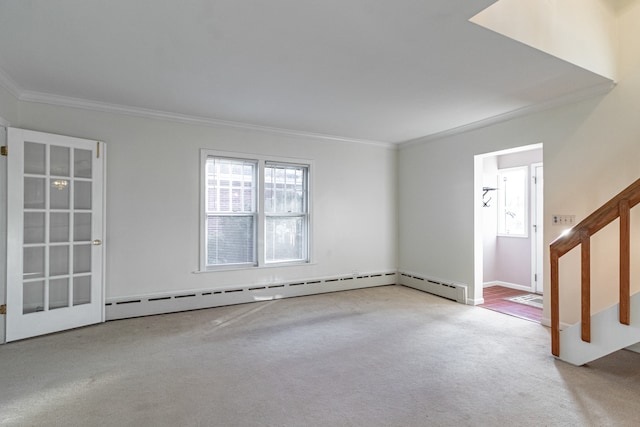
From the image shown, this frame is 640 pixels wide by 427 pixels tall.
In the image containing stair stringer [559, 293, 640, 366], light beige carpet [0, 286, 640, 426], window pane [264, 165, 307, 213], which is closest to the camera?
light beige carpet [0, 286, 640, 426]

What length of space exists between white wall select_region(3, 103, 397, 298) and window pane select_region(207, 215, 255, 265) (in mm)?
196

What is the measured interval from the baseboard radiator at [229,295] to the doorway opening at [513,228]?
192cm

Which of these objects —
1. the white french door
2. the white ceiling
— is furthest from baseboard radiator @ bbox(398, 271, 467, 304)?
the white french door

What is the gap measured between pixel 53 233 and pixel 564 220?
5594 millimetres

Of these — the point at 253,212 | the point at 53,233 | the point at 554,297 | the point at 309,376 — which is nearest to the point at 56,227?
the point at 53,233

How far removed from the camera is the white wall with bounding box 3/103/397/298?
3.94 metres

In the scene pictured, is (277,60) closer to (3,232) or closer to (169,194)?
(169,194)

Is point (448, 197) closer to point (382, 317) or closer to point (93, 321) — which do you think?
point (382, 317)

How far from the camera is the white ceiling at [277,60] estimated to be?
2.13 metres

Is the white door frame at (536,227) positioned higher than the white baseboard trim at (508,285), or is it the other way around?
the white door frame at (536,227)

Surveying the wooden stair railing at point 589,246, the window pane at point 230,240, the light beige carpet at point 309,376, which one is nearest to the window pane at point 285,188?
the window pane at point 230,240

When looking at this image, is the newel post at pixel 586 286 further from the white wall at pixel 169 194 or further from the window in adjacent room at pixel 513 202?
the white wall at pixel 169 194

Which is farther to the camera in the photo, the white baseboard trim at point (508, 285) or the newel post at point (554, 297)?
the white baseboard trim at point (508, 285)

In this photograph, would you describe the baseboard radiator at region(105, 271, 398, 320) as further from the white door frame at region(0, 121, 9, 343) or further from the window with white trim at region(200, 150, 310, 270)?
the white door frame at region(0, 121, 9, 343)
